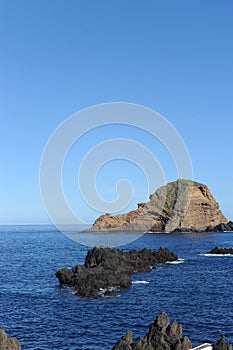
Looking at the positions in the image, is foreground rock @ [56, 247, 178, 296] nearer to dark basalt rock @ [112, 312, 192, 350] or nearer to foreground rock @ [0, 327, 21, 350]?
dark basalt rock @ [112, 312, 192, 350]

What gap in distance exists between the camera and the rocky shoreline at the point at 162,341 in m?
34.1

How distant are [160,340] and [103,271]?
4594cm

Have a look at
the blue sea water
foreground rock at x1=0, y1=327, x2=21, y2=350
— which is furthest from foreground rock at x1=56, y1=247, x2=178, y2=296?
foreground rock at x1=0, y1=327, x2=21, y2=350

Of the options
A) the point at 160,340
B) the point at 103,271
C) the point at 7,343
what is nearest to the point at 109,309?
the point at 160,340

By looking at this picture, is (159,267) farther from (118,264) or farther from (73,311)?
(73,311)

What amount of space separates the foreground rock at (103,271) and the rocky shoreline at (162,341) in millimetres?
30802

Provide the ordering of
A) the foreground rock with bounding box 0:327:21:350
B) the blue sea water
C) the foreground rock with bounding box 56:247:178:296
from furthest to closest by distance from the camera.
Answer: the foreground rock with bounding box 56:247:178:296 → the blue sea water → the foreground rock with bounding box 0:327:21:350

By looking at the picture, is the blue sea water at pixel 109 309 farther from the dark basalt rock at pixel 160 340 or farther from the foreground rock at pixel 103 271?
the dark basalt rock at pixel 160 340

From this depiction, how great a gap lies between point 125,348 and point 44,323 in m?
20.0

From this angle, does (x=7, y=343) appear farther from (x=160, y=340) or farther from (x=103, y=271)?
(x=103, y=271)

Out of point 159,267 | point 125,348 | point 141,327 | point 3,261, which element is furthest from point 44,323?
point 3,261

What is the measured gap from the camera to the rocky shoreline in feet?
112

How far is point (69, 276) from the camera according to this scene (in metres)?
77.9

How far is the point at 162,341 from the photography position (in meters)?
35.5
